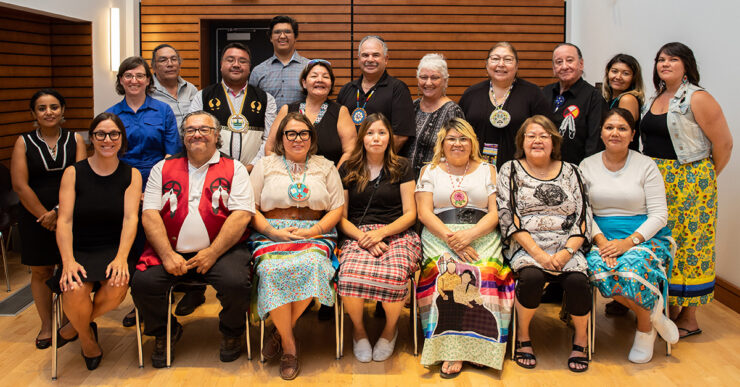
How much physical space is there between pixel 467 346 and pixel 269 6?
5.28 meters

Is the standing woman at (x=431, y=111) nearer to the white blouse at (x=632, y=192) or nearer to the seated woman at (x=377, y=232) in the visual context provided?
the seated woman at (x=377, y=232)

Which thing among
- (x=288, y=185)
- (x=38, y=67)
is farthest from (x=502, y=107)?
(x=38, y=67)

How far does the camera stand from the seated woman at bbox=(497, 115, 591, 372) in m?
3.02

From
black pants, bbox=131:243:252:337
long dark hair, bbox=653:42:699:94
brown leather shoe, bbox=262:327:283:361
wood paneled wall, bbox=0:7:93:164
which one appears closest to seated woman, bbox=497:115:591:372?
long dark hair, bbox=653:42:699:94

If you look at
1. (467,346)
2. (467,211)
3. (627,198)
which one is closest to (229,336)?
(467,346)

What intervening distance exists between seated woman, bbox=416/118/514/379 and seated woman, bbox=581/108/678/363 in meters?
0.56

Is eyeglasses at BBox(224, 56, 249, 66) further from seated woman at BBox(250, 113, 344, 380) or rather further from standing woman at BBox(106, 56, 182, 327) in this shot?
seated woman at BBox(250, 113, 344, 380)

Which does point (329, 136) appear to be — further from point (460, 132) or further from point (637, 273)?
point (637, 273)

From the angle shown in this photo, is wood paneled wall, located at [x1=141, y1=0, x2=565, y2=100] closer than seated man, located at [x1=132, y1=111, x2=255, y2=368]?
No

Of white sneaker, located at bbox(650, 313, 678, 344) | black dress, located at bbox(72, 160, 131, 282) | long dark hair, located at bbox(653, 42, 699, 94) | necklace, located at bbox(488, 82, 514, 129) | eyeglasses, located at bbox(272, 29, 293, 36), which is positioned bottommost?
white sneaker, located at bbox(650, 313, 678, 344)

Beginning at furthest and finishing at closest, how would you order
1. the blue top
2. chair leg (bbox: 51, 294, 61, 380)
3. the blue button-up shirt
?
the blue button-up shirt < the blue top < chair leg (bbox: 51, 294, 61, 380)

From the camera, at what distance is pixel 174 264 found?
2.95 m

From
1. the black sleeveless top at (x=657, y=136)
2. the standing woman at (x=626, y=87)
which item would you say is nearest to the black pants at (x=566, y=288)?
the black sleeveless top at (x=657, y=136)

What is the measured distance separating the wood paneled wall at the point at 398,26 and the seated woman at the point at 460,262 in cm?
394
